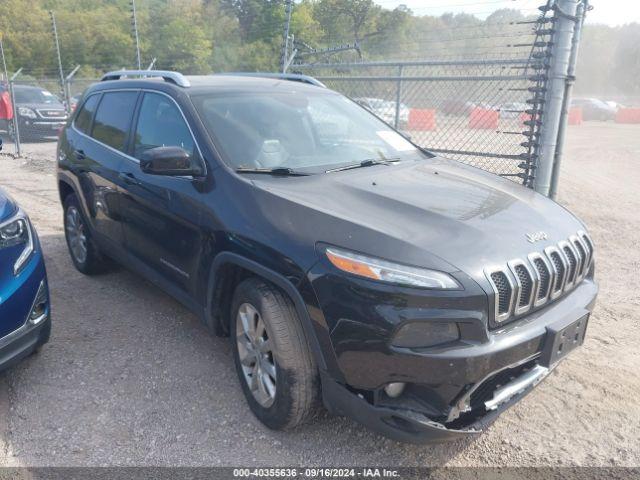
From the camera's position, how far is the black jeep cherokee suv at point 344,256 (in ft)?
7.33

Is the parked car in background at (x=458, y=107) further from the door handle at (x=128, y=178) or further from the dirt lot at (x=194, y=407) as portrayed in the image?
the door handle at (x=128, y=178)

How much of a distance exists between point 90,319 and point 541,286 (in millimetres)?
3252

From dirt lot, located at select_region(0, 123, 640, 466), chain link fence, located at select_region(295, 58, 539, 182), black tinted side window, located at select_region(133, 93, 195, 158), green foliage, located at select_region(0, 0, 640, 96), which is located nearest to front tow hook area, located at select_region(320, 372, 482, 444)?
dirt lot, located at select_region(0, 123, 640, 466)

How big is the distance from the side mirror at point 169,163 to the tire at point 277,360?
2.51 ft

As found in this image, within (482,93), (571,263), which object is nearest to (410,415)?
(571,263)

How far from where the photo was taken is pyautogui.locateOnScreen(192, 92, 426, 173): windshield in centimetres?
321

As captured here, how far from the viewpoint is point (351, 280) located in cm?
228

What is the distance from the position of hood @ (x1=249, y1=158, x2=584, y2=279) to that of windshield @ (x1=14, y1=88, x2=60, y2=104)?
1573 centimetres

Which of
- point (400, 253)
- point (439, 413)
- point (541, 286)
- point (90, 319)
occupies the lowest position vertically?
point (90, 319)

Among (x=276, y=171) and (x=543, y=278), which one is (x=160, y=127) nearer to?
(x=276, y=171)

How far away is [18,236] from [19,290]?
36cm

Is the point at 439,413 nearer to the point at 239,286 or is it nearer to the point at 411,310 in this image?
the point at 411,310

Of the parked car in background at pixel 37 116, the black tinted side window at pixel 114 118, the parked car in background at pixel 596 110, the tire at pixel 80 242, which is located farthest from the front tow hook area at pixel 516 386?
the parked car in background at pixel 596 110

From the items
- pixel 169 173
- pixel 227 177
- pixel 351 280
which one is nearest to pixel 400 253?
pixel 351 280
